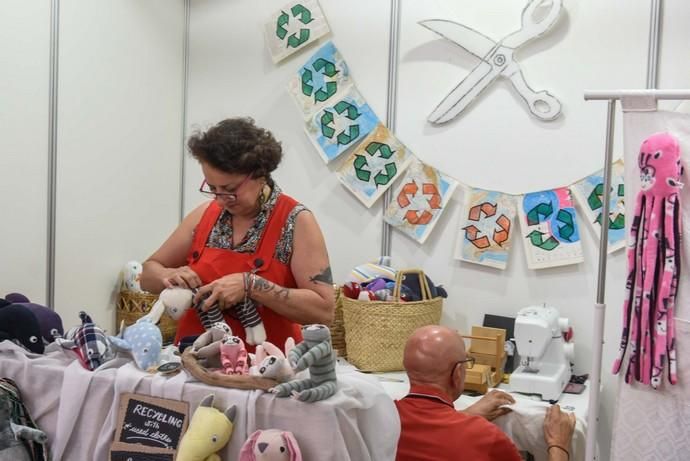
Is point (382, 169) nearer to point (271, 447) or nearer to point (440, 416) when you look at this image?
point (440, 416)

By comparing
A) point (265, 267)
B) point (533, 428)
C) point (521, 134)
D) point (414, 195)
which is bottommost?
point (533, 428)

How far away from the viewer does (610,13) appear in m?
2.64

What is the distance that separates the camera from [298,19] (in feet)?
10.1

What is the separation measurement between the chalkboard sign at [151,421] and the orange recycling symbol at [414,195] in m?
1.78

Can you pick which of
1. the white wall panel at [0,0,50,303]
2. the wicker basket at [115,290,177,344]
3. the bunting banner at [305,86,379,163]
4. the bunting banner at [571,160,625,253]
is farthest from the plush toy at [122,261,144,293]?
the bunting banner at [571,160,625,253]

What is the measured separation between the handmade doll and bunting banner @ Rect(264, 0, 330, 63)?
163cm

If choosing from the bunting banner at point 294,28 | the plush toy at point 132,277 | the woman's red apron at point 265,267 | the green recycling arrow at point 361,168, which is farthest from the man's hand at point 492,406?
the bunting banner at point 294,28

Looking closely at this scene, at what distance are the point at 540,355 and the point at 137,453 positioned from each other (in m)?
1.50

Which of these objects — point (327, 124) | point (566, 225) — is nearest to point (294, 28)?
point (327, 124)

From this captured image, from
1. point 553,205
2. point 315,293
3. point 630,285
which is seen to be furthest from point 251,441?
point 553,205

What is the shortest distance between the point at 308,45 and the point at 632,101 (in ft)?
5.19

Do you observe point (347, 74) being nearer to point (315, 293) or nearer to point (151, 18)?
point (151, 18)

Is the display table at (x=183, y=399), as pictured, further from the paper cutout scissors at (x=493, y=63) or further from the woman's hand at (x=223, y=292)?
the paper cutout scissors at (x=493, y=63)

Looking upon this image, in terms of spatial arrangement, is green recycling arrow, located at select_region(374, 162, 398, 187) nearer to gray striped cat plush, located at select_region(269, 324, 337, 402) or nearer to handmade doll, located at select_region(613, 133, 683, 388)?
handmade doll, located at select_region(613, 133, 683, 388)
